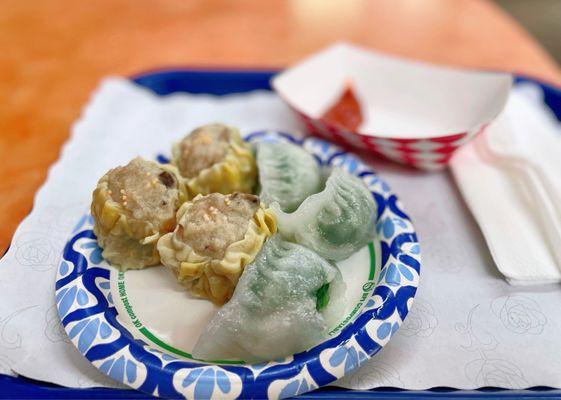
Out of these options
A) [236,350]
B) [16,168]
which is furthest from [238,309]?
[16,168]

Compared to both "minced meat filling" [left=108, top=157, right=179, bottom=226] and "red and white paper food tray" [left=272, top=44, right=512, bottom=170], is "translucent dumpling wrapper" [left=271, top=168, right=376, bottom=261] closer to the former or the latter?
"minced meat filling" [left=108, top=157, right=179, bottom=226]

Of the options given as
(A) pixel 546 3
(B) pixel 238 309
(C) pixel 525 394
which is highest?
(B) pixel 238 309

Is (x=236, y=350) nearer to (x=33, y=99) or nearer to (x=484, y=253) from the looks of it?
(x=484, y=253)

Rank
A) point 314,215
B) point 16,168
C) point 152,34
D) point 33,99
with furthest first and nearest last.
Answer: point 152,34 < point 33,99 < point 16,168 < point 314,215

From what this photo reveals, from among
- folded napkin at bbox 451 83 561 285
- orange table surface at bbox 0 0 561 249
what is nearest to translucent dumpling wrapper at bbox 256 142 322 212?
folded napkin at bbox 451 83 561 285

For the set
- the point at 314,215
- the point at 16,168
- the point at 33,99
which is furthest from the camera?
the point at 33,99

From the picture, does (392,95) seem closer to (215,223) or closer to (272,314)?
(215,223)
